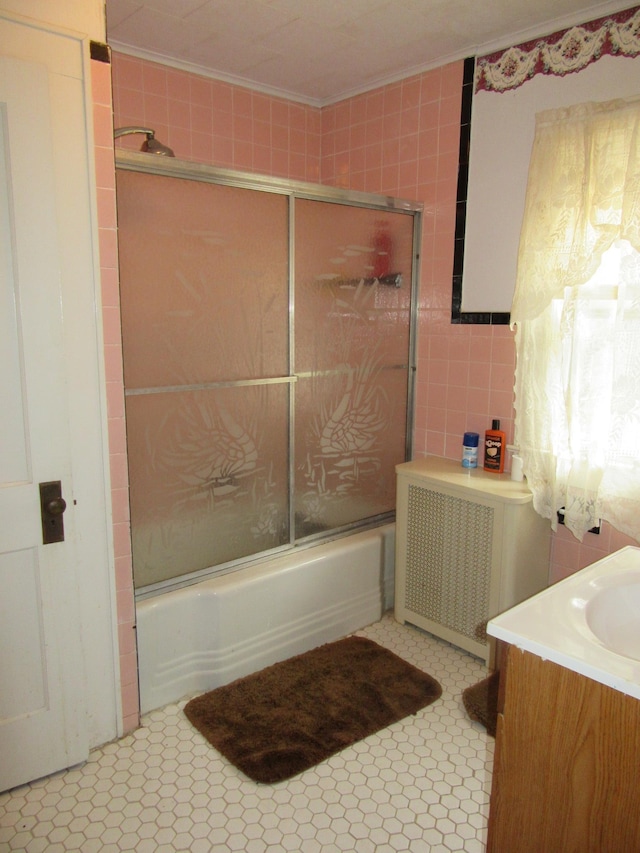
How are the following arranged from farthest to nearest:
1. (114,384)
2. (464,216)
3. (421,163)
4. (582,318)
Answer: (421,163) < (464,216) < (582,318) < (114,384)

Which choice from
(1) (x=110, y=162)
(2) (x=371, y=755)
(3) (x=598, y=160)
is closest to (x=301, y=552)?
(2) (x=371, y=755)

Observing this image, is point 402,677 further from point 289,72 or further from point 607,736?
point 289,72

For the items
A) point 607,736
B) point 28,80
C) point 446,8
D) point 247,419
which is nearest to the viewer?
point 607,736

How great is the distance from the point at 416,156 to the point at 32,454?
2.07m

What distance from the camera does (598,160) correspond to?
2.02 metres

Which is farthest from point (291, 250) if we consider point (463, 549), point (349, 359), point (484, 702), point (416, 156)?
point (484, 702)

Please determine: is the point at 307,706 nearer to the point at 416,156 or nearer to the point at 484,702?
the point at 484,702

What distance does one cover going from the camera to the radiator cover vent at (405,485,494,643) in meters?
2.37

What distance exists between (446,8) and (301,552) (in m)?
2.06

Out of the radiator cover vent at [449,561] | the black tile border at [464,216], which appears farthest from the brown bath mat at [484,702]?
the black tile border at [464,216]

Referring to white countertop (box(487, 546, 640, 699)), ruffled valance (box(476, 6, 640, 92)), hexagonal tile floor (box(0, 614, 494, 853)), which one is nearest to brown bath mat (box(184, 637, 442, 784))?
hexagonal tile floor (box(0, 614, 494, 853))

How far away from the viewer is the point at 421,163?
9.02 feet

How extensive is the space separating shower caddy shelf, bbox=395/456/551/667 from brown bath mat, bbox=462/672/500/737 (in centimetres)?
11

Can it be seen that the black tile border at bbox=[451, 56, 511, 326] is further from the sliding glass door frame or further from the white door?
the white door
